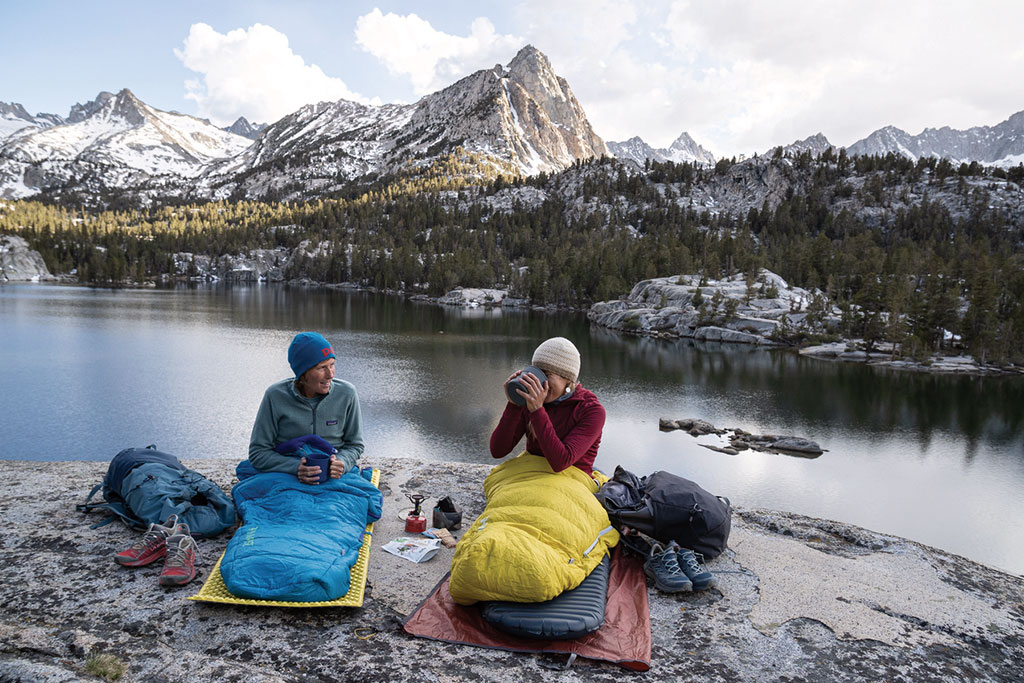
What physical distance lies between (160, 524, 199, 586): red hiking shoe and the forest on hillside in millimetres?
53733

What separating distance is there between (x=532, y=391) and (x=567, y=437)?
2.17 feet

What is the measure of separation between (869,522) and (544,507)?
15611 millimetres

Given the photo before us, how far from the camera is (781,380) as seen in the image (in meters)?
36.4

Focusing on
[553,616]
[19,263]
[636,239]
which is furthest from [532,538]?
[19,263]

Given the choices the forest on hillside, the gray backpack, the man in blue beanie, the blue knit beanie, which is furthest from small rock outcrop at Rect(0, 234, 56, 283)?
the gray backpack

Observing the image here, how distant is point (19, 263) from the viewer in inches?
4117

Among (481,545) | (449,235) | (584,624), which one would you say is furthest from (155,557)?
(449,235)

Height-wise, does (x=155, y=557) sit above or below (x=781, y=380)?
above

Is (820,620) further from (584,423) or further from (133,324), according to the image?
(133,324)

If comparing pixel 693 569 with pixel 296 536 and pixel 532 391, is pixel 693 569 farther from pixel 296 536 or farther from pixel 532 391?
pixel 296 536

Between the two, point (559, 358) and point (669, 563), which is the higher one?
point (559, 358)

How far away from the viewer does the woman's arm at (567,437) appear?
4715mm

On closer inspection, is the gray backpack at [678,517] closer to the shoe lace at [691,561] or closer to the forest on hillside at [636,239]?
the shoe lace at [691,561]

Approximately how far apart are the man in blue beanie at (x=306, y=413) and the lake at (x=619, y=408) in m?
9.91
